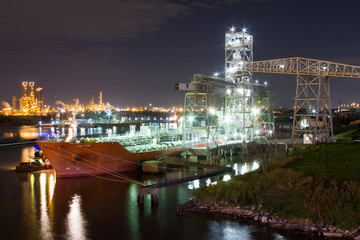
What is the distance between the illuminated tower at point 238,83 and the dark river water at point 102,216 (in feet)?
65.0

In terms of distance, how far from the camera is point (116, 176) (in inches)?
1307

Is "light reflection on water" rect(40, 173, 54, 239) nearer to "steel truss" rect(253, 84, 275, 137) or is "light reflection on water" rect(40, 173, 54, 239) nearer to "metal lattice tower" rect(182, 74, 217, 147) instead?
"metal lattice tower" rect(182, 74, 217, 147)

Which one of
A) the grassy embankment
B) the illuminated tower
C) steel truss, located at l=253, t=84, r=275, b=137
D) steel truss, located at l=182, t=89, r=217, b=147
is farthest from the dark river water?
steel truss, located at l=253, t=84, r=275, b=137

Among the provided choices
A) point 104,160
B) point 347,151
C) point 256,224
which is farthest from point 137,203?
point 347,151

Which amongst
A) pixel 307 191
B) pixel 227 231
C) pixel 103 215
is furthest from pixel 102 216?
pixel 307 191

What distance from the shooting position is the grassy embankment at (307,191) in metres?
18.4

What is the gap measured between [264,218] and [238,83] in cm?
3053

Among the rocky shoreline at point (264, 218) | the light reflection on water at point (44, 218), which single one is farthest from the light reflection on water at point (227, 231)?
the light reflection on water at point (44, 218)

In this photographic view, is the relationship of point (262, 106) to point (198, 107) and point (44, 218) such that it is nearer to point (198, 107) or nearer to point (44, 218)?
point (198, 107)

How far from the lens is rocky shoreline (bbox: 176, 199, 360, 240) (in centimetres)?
1725

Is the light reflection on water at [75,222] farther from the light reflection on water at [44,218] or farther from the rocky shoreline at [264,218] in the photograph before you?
the rocky shoreline at [264,218]

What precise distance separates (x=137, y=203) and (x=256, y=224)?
8.72 m

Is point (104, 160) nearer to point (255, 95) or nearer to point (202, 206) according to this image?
point (202, 206)

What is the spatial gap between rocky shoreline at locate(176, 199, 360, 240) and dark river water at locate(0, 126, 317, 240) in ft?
1.43
